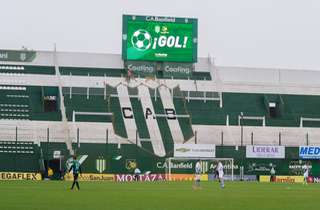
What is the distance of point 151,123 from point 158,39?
32.0 feet

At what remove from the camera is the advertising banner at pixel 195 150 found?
236 feet

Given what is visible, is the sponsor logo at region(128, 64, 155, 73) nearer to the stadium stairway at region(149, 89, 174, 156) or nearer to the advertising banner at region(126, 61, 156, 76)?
the advertising banner at region(126, 61, 156, 76)

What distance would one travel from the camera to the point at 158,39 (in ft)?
266

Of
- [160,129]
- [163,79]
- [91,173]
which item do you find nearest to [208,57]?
[163,79]

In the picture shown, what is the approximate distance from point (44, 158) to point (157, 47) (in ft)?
65.5

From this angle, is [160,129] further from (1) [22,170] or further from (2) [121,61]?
(1) [22,170]

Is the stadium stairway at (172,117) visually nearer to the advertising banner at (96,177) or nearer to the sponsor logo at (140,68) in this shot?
the sponsor logo at (140,68)

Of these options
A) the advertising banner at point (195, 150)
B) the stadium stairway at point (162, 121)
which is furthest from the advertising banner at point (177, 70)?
the advertising banner at point (195, 150)

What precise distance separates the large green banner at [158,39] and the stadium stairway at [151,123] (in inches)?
146

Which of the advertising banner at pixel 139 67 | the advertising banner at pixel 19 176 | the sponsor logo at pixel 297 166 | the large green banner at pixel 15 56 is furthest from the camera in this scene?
the advertising banner at pixel 139 67

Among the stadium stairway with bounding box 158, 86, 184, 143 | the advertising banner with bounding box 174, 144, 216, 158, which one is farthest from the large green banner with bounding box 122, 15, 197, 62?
the advertising banner with bounding box 174, 144, 216, 158

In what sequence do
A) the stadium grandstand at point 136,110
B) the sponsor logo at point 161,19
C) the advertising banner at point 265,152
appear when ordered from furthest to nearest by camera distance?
the sponsor logo at point 161,19 → the advertising banner at point 265,152 → the stadium grandstand at point 136,110

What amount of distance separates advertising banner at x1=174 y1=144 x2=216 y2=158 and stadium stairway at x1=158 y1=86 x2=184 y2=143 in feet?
9.90

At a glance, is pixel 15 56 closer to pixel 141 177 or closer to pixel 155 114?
pixel 155 114
